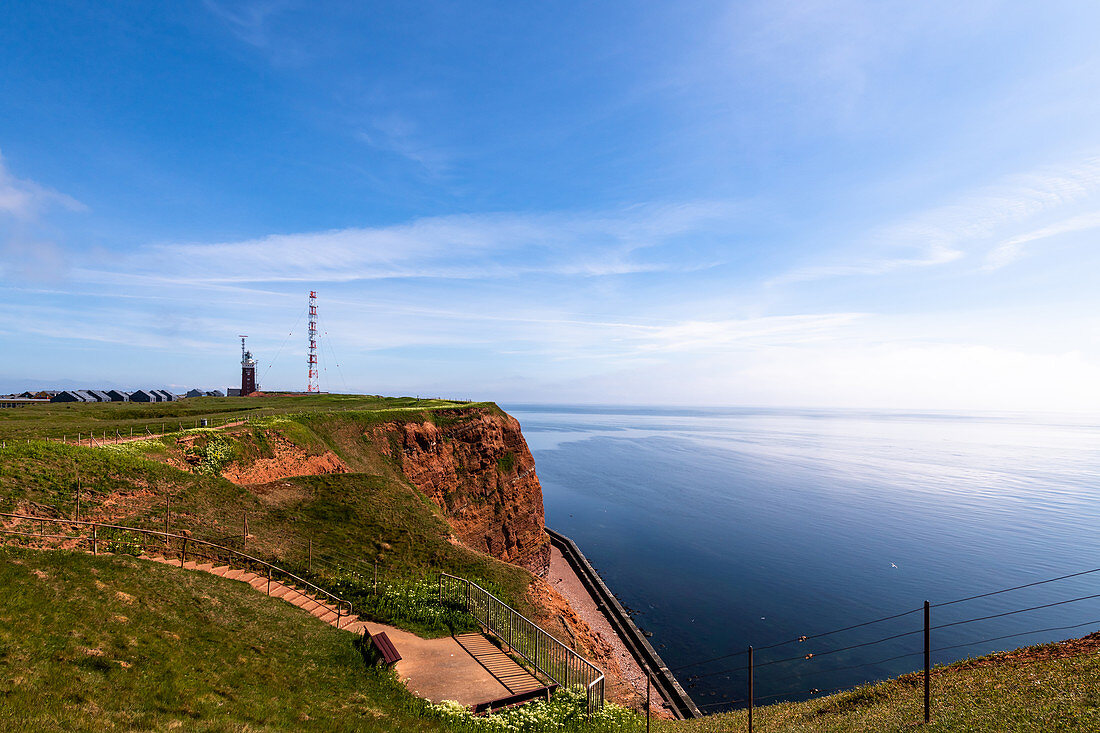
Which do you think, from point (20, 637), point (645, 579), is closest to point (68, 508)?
point (20, 637)

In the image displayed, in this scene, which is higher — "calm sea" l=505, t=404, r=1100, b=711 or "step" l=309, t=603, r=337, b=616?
"step" l=309, t=603, r=337, b=616

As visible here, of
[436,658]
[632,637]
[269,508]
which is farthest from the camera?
[632,637]

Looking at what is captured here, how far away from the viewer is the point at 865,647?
1756 inches

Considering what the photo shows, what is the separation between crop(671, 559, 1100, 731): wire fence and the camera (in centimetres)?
3747

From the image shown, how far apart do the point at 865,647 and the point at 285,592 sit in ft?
172

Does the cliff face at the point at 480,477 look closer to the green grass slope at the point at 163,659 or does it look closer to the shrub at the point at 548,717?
the green grass slope at the point at 163,659

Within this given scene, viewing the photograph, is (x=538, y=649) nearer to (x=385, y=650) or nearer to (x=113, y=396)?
(x=385, y=650)

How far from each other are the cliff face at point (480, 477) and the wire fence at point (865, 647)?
76.5 ft

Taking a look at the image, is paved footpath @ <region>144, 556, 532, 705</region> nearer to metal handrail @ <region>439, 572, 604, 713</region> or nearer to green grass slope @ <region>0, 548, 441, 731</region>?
metal handrail @ <region>439, 572, 604, 713</region>

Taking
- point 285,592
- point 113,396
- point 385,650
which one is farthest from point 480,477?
point 113,396

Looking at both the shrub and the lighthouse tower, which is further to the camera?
the lighthouse tower

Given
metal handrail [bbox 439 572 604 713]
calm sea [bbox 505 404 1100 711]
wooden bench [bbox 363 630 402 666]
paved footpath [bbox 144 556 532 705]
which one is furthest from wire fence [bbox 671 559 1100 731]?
wooden bench [bbox 363 630 402 666]

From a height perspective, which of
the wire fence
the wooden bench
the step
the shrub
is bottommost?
the wire fence

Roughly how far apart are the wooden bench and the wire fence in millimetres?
28156
